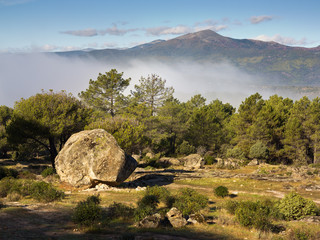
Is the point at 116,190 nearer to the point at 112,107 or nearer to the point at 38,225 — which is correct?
the point at 38,225

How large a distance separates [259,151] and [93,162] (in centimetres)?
4379

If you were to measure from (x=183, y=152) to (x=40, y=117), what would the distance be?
125ft

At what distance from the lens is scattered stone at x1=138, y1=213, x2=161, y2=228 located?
1561 centimetres

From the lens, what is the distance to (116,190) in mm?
28250

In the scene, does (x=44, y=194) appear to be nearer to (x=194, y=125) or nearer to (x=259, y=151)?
(x=259, y=151)

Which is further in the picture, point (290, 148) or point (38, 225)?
point (290, 148)

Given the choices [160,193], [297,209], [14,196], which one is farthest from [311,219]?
[14,196]

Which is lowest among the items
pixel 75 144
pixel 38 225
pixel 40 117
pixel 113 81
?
pixel 38 225

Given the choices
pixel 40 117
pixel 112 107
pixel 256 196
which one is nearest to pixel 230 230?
pixel 256 196

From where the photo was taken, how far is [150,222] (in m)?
15.7

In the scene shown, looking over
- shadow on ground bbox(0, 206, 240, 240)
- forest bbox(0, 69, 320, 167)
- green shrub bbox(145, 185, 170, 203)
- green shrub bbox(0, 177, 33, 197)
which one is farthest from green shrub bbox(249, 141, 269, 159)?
shadow on ground bbox(0, 206, 240, 240)

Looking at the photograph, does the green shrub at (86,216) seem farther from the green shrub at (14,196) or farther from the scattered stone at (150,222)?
the green shrub at (14,196)

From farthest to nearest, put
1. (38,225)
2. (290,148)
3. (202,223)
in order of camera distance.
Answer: (290,148) < (202,223) < (38,225)

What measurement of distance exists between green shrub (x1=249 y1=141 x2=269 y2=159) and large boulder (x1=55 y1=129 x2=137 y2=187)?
40.3m
